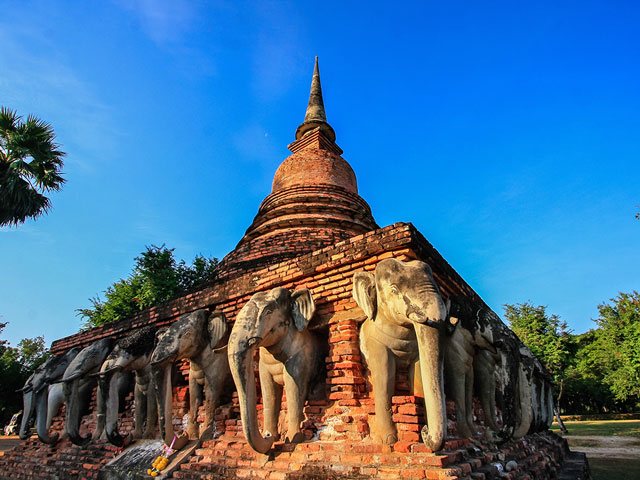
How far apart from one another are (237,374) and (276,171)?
913cm

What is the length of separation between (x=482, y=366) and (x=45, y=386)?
7.77 metres

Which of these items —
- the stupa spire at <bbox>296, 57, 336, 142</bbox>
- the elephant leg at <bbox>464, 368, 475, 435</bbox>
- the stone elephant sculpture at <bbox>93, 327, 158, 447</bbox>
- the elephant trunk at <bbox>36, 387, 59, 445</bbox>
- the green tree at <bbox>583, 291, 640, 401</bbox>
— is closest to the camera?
the elephant leg at <bbox>464, 368, 475, 435</bbox>

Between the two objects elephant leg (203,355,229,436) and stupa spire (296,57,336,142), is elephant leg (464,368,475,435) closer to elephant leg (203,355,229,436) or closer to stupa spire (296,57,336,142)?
elephant leg (203,355,229,436)

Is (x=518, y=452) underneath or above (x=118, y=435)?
underneath

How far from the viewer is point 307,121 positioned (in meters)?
15.0

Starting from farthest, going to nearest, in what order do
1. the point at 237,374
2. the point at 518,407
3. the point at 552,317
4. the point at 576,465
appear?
1. the point at 552,317
2. the point at 576,465
3. the point at 518,407
4. the point at 237,374

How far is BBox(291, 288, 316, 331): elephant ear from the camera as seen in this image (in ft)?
15.3

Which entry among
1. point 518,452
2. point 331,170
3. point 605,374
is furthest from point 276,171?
point 605,374

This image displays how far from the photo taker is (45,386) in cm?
754

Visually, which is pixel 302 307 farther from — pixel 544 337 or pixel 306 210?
pixel 544 337

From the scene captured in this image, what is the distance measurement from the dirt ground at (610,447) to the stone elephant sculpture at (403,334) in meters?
10.3

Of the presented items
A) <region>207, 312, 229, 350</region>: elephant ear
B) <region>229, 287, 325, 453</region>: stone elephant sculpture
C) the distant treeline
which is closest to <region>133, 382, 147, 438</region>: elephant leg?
<region>207, 312, 229, 350</region>: elephant ear

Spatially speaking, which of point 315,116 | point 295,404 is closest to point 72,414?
point 295,404

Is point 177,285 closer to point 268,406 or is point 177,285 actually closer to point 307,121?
point 307,121
